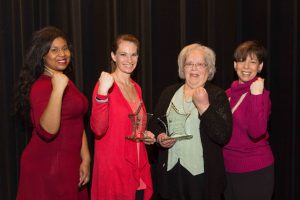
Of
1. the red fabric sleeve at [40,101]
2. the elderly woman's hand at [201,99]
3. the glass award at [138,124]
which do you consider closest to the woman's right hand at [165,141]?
the glass award at [138,124]

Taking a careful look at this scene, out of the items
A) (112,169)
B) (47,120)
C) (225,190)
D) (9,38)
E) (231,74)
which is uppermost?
(9,38)

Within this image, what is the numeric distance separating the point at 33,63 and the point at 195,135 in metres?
1.04

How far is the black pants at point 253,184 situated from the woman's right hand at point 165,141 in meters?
0.51

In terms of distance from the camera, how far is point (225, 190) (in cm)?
253

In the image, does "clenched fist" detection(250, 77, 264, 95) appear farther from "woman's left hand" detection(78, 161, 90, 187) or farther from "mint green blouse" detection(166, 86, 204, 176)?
"woman's left hand" detection(78, 161, 90, 187)

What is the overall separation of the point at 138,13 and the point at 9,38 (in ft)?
3.64

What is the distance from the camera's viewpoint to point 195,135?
2260 mm

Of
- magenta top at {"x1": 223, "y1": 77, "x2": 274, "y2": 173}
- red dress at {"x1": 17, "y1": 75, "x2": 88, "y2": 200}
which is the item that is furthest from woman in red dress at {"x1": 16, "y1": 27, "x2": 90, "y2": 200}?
magenta top at {"x1": 223, "y1": 77, "x2": 274, "y2": 173}

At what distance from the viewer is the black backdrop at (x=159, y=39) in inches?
127

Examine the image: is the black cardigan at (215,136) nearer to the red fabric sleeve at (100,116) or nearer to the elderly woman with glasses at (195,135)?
the elderly woman with glasses at (195,135)

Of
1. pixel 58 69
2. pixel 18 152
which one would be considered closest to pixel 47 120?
pixel 58 69

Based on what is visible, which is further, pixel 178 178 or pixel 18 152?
pixel 18 152

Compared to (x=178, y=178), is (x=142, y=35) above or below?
above

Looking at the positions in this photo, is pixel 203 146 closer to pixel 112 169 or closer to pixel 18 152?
pixel 112 169
